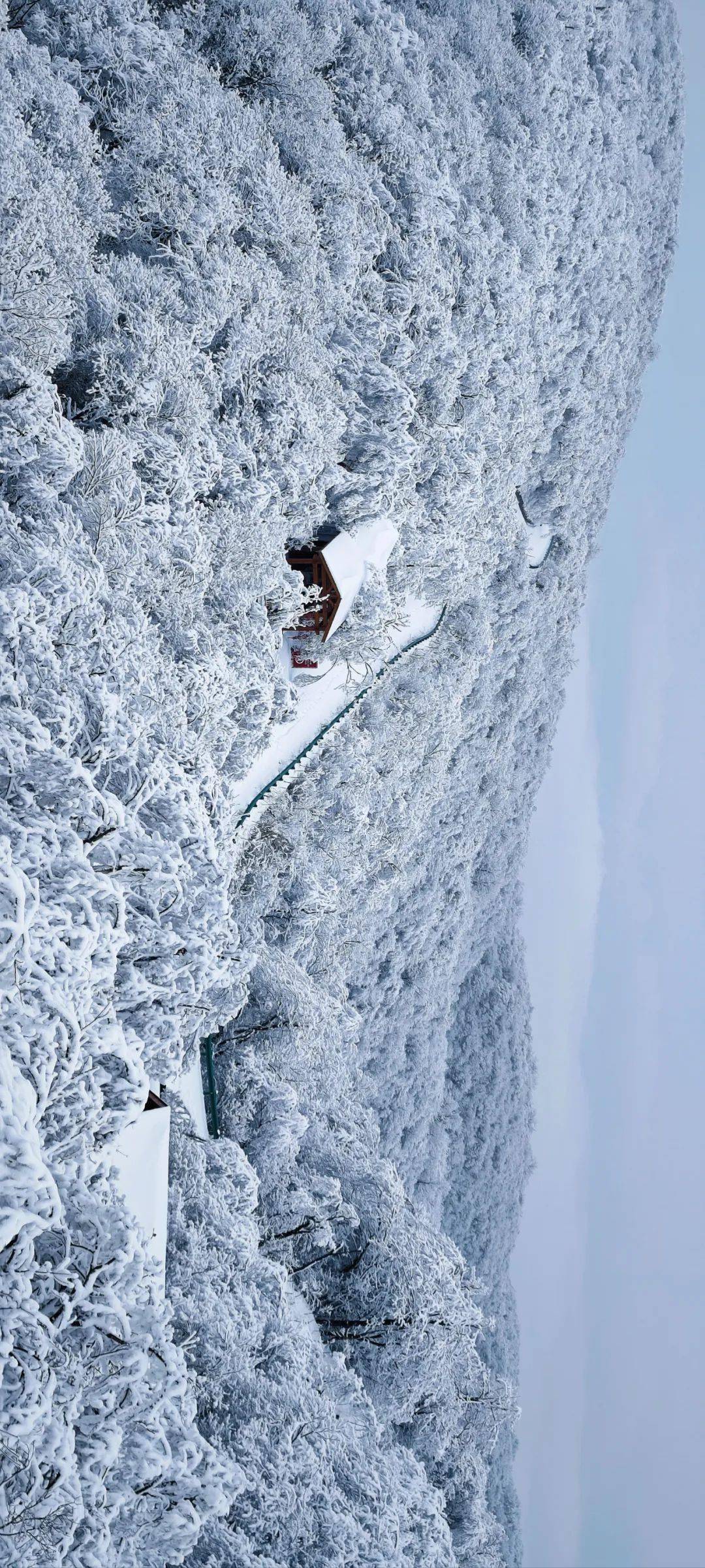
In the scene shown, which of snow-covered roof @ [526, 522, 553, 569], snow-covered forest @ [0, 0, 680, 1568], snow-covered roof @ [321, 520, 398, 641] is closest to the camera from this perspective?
snow-covered forest @ [0, 0, 680, 1568]

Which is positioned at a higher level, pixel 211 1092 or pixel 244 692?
pixel 244 692

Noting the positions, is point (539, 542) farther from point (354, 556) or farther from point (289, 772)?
point (289, 772)

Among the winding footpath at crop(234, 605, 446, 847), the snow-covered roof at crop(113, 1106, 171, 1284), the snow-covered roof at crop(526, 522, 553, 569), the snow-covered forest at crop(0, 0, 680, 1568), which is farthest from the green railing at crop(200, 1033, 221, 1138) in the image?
the snow-covered roof at crop(526, 522, 553, 569)

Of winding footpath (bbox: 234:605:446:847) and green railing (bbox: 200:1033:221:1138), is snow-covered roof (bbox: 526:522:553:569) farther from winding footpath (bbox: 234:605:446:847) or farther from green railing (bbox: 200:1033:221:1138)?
green railing (bbox: 200:1033:221:1138)

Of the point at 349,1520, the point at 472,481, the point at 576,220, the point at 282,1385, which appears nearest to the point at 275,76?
the point at 472,481

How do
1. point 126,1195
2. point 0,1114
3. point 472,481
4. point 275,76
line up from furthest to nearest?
1. point 472,481
2. point 275,76
3. point 126,1195
4. point 0,1114

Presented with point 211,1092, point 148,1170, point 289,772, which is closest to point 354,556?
point 289,772

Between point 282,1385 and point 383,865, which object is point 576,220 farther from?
point 282,1385
